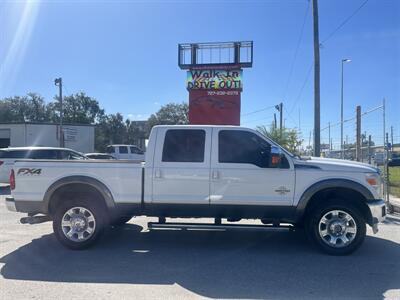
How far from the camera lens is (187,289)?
4836 millimetres

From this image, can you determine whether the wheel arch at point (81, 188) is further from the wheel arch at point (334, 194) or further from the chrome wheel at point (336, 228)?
the chrome wheel at point (336, 228)

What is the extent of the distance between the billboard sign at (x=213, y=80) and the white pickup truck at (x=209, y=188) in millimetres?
15437

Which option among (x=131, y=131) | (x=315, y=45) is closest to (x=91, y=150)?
(x=315, y=45)

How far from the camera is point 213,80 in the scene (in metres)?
21.8

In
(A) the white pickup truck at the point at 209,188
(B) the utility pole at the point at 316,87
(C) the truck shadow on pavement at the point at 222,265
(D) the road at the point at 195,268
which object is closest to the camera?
(D) the road at the point at 195,268

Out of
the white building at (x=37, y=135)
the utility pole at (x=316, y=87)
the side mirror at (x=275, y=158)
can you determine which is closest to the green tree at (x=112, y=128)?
the white building at (x=37, y=135)

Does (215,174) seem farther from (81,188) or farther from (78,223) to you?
(78,223)

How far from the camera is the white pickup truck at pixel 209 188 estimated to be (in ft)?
20.7

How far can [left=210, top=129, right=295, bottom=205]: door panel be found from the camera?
6324mm

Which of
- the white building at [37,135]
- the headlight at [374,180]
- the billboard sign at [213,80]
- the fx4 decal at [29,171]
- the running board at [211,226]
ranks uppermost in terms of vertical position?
the billboard sign at [213,80]

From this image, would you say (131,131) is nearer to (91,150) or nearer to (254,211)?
(91,150)

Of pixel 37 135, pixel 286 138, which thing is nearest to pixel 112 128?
pixel 37 135

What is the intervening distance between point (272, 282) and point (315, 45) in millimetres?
11683

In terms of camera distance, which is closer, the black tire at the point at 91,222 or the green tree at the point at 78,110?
the black tire at the point at 91,222
